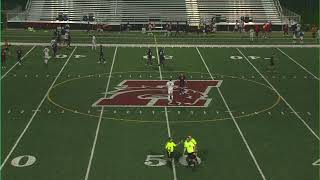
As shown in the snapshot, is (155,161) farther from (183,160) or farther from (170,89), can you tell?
(170,89)

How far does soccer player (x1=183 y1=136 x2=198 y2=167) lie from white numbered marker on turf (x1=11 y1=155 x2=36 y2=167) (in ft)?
15.3

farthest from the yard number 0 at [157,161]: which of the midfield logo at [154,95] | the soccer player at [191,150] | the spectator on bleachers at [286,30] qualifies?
the spectator on bleachers at [286,30]

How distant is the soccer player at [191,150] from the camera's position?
60.2 feet

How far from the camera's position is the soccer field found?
61.7 ft

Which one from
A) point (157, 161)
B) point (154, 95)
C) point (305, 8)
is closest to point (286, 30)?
point (305, 8)

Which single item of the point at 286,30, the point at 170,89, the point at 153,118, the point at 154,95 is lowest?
the point at 153,118

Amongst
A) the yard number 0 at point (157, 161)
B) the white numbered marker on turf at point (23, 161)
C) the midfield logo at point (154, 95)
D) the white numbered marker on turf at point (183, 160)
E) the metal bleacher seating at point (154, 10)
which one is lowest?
the white numbered marker on turf at point (183, 160)

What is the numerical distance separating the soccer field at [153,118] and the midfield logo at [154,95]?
0.04 metres

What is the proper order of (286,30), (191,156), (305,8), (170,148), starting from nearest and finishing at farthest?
(191,156) → (170,148) → (286,30) → (305,8)

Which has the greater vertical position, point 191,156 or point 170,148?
point 170,148

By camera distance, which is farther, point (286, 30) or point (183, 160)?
point (286, 30)

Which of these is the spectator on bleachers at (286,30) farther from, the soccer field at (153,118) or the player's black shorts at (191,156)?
the player's black shorts at (191,156)

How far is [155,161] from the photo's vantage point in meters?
19.3

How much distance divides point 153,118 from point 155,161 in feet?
16.4
